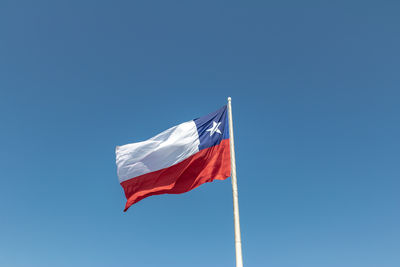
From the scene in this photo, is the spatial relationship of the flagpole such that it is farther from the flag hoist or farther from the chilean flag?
the chilean flag

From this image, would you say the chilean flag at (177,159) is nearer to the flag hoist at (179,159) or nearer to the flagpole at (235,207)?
the flag hoist at (179,159)

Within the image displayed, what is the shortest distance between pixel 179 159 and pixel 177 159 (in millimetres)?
116

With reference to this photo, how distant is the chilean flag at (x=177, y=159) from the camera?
1638 cm

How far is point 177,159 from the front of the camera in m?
17.1

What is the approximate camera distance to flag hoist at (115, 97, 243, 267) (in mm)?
16328

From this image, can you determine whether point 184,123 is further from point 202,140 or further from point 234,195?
point 234,195

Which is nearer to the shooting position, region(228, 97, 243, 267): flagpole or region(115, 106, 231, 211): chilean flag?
region(228, 97, 243, 267): flagpole

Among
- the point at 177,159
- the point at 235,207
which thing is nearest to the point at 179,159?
the point at 177,159

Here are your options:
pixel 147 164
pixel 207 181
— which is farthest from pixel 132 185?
pixel 207 181

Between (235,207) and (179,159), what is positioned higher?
(179,159)

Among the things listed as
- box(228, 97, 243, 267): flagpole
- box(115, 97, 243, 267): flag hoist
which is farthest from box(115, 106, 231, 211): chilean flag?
box(228, 97, 243, 267): flagpole

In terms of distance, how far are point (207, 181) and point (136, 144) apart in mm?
4500

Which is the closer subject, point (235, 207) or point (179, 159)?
point (235, 207)

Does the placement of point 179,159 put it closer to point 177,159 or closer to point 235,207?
point 177,159
